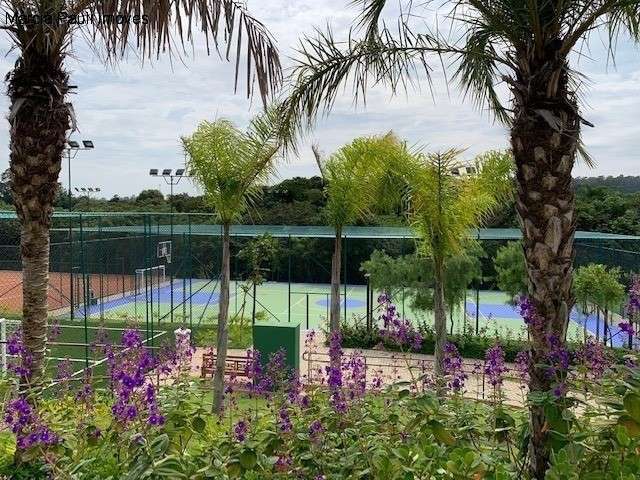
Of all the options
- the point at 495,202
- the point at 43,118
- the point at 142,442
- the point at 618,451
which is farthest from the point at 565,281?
the point at 495,202

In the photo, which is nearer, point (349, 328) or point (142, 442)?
point (142, 442)

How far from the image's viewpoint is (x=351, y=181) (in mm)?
10211

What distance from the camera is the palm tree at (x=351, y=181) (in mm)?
9898

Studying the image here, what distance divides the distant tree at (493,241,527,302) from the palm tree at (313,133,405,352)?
6010 mm

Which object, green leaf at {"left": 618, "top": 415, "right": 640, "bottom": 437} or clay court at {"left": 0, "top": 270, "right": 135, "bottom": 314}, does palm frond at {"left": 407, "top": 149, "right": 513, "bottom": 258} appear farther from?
clay court at {"left": 0, "top": 270, "right": 135, "bottom": 314}

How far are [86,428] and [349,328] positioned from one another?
1368cm

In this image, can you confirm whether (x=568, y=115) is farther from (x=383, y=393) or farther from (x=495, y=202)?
(x=495, y=202)

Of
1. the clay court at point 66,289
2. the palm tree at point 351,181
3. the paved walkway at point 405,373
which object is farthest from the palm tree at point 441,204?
the clay court at point 66,289

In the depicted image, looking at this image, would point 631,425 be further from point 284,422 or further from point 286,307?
point 286,307

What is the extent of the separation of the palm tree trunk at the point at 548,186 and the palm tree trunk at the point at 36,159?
9.47 ft

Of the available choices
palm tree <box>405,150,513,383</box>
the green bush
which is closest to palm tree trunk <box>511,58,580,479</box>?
palm tree <box>405,150,513,383</box>

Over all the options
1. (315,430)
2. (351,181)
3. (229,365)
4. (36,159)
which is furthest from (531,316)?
(229,365)

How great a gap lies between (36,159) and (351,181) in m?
6.61

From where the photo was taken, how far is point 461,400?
3.08 meters
